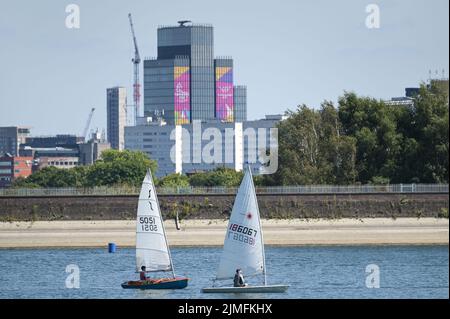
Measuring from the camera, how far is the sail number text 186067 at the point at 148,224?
237 ft

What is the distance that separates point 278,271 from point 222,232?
97.7 feet

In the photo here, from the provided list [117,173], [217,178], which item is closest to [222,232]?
[217,178]

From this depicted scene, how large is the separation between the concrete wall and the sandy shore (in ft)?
2.83

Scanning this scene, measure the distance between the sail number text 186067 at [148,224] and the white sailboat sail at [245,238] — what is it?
19.1ft

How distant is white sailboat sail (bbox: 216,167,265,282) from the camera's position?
66938 mm

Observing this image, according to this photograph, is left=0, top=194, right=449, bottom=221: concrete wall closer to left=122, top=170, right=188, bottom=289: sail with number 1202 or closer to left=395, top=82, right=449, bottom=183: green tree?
left=395, top=82, right=449, bottom=183: green tree

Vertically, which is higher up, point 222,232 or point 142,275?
point 222,232

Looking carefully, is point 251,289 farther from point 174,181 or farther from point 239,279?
point 174,181

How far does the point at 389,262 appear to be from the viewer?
3546 inches

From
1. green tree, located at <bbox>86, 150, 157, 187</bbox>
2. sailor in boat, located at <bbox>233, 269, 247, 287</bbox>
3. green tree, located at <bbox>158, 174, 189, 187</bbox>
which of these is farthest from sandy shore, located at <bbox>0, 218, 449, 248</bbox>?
green tree, located at <bbox>86, 150, 157, 187</bbox>

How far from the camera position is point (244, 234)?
6738 centimetres

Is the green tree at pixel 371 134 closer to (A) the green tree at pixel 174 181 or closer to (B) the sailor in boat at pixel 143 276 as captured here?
(A) the green tree at pixel 174 181
